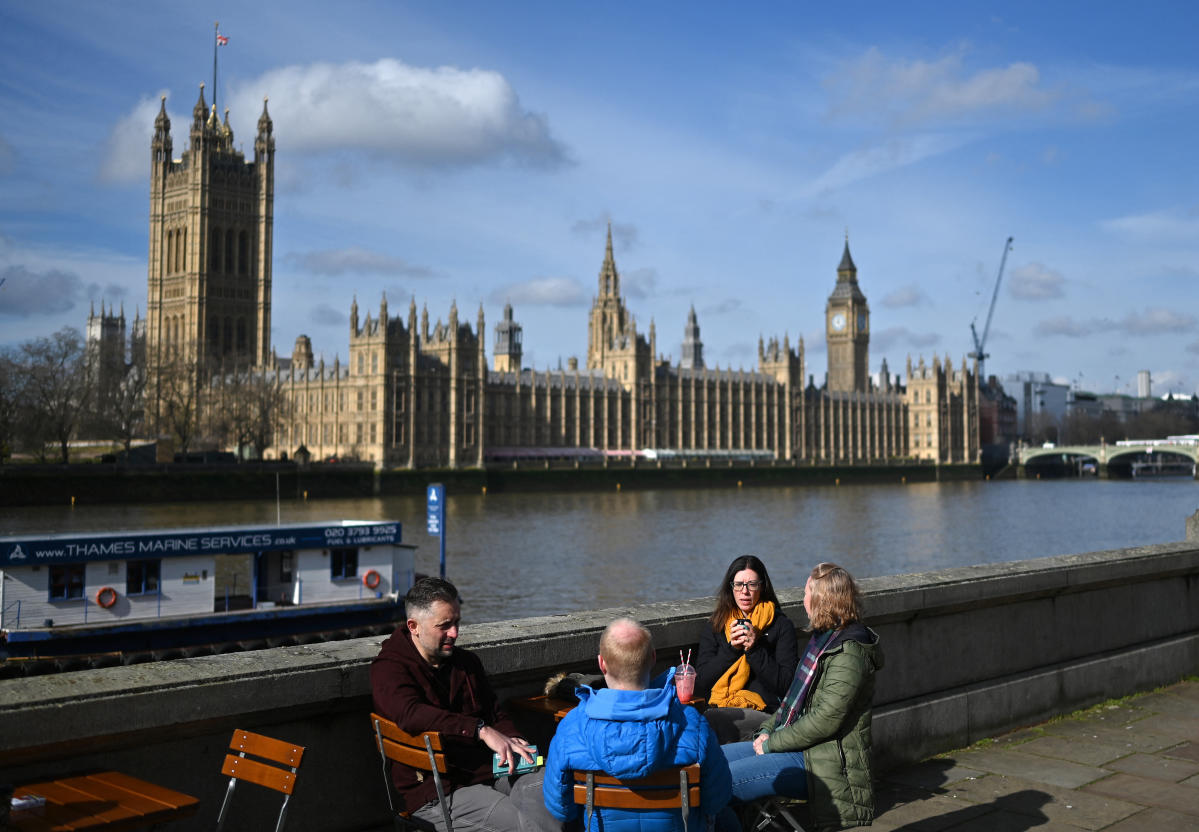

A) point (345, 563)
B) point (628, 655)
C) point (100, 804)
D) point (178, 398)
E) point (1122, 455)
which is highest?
point (178, 398)

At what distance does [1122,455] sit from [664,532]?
82624mm

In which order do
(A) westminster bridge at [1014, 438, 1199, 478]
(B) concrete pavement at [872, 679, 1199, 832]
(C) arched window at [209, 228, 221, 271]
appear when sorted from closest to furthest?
(B) concrete pavement at [872, 679, 1199, 832] → (C) arched window at [209, 228, 221, 271] → (A) westminster bridge at [1014, 438, 1199, 478]

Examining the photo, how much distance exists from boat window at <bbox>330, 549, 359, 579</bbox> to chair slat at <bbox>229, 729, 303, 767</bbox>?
55.0ft

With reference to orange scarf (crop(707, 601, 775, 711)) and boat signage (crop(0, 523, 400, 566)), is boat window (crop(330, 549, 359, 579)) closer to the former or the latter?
boat signage (crop(0, 523, 400, 566))

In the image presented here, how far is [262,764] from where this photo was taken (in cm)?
352

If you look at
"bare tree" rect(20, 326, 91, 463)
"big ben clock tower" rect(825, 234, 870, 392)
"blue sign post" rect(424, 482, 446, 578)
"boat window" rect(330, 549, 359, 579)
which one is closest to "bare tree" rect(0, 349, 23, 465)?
"bare tree" rect(20, 326, 91, 463)

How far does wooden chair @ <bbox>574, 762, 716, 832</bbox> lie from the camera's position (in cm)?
334

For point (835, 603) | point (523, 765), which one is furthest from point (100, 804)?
point (835, 603)

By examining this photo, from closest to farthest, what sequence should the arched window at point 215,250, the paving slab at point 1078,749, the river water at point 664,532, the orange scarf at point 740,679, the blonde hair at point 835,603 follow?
the blonde hair at point 835,603 → the orange scarf at point 740,679 → the paving slab at point 1078,749 → the river water at point 664,532 → the arched window at point 215,250

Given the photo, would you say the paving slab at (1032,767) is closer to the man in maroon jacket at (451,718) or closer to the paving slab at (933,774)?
the paving slab at (933,774)

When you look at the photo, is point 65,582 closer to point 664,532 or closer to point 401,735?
point 401,735

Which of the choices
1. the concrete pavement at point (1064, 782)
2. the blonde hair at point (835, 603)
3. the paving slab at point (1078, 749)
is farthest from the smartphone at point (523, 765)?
the paving slab at point (1078, 749)

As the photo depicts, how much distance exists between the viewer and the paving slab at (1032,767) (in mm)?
5812

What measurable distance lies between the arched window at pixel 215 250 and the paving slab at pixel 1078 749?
100 metres
